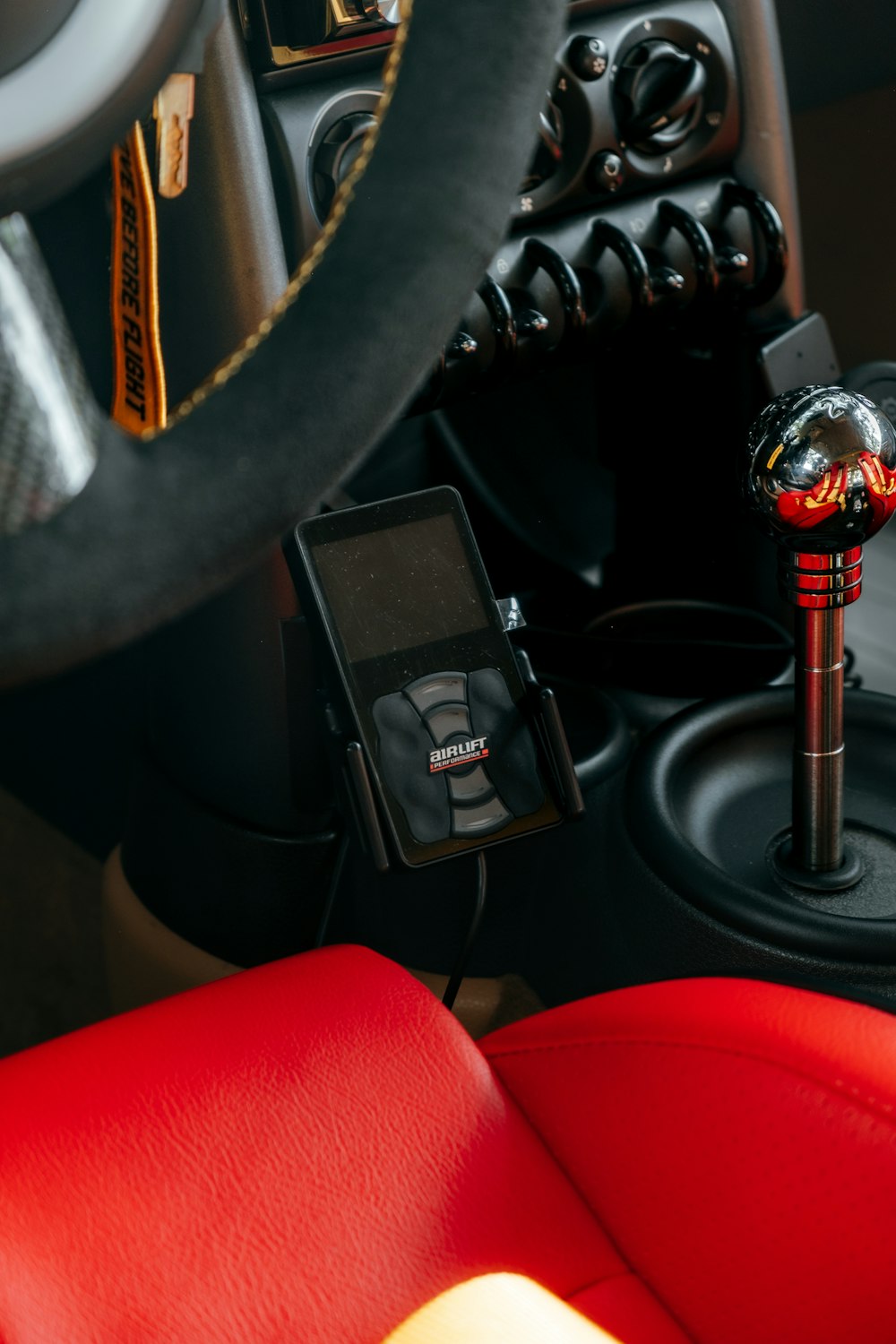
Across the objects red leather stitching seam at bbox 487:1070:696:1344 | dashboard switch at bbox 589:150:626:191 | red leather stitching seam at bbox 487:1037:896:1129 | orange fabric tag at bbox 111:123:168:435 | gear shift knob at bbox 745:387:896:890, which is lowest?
red leather stitching seam at bbox 487:1070:696:1344

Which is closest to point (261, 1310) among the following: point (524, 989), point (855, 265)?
point (524, 989)

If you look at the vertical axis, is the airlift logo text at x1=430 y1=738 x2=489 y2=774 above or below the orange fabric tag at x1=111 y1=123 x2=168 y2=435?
below

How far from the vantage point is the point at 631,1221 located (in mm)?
460

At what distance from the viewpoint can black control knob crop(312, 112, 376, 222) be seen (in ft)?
2.17

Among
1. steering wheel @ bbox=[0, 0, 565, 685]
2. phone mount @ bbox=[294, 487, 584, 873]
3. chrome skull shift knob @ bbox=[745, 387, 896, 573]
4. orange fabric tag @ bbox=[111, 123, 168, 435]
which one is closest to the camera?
steering wheel @ bbox=[0, 0, 565, 685]

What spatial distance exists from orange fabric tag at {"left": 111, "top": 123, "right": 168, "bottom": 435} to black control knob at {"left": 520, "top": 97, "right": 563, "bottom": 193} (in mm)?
376

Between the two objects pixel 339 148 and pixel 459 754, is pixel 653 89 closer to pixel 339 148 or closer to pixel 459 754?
pixel 339 148

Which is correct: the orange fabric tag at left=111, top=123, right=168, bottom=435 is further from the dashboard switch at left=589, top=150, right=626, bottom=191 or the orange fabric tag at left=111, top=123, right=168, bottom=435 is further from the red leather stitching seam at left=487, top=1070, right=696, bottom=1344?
the dashboard switch at left=589, top=150, right=626, bottom=191

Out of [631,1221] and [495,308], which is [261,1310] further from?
[495,308]

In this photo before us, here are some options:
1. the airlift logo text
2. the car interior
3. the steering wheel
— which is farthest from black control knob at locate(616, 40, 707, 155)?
the steering wheel

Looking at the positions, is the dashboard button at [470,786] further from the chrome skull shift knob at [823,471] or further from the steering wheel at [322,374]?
the steering wheel at [322,374]

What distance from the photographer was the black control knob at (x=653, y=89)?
2.48 ft

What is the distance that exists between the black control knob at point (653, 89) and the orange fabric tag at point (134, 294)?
0.44 metres

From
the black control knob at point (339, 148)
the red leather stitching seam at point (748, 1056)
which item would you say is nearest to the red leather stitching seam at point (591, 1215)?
the red leather stitching seam at point (748, 1056)
